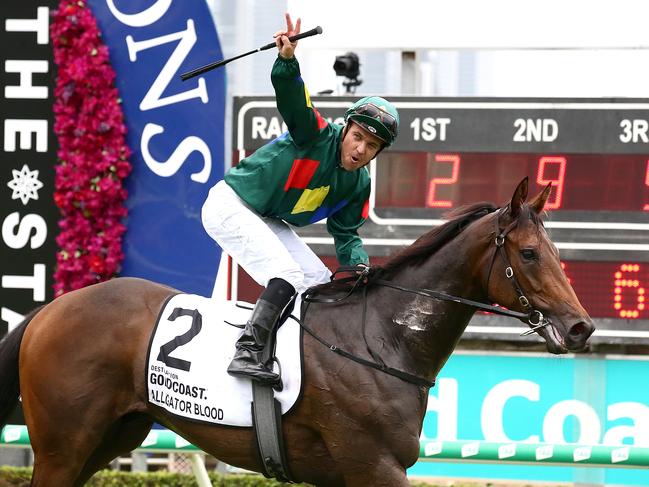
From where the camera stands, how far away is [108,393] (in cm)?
402

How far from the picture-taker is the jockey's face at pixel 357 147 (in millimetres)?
3939

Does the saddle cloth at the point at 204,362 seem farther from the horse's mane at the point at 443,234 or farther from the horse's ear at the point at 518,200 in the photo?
the horse's ear at the point at 518,200

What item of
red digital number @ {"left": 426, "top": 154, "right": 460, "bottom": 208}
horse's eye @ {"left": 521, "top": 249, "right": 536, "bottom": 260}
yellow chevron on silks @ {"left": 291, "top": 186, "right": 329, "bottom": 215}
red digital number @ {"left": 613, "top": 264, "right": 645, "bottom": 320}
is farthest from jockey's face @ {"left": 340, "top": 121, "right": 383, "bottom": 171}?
red digital number @ {"left": 613, "top": 264, "right": 645, "bottom": 320}

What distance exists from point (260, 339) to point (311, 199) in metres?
0.58

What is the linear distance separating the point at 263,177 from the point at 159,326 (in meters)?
0.66

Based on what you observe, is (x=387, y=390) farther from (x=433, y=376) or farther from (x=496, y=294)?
(x=496, y=294)

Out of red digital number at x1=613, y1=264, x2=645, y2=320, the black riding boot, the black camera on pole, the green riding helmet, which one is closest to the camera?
the black riding boot

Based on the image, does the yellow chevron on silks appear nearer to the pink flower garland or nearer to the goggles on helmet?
the goggles on helmet

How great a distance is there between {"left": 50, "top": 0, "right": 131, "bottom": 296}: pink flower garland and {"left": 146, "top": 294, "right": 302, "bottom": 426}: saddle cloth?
247cm

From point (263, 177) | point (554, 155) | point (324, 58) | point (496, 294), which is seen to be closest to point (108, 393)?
point (263, 177)

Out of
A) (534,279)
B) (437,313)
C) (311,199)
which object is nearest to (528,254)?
(534,279)

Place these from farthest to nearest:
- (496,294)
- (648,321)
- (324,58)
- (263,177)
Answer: (324,58), (648,321), (263,177), (496,294)

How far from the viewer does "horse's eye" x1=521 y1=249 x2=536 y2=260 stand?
11.8ft

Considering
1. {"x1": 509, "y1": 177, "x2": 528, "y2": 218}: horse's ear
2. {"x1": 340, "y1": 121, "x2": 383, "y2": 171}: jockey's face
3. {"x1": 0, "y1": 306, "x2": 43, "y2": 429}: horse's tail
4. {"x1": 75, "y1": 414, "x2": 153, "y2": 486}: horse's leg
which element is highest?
{"x1": 340, "y1": 121, "x2": 383, "y2": 171}: jockey's face
